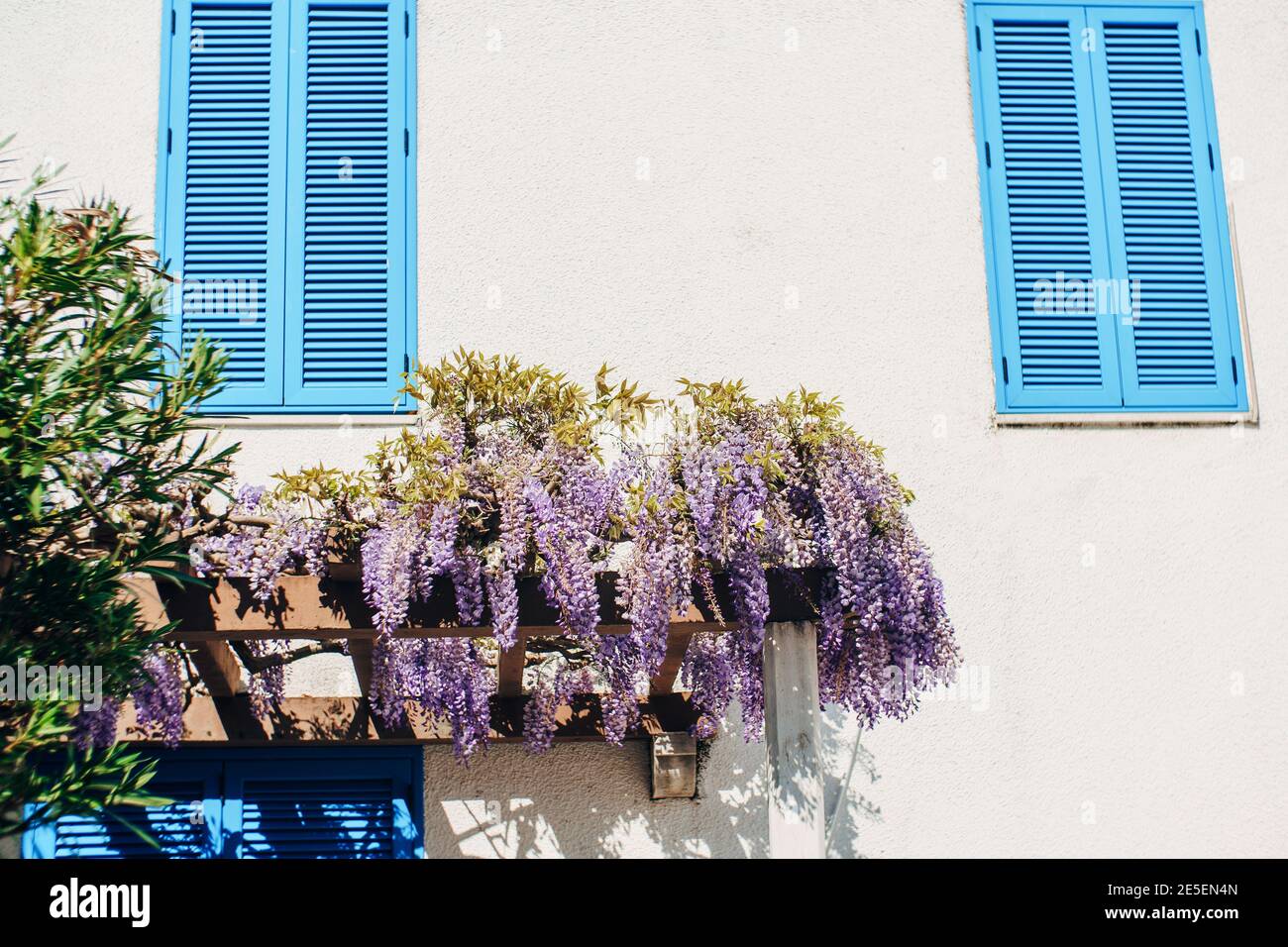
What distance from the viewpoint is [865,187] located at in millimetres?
5969

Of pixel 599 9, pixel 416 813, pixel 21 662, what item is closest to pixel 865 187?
pixel 599 9

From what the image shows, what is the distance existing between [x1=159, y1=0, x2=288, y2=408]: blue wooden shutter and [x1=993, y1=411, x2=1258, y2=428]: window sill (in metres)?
2.87

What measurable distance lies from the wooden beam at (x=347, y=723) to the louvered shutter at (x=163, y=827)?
18 centimetres

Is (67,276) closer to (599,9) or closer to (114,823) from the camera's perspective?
(114,823)

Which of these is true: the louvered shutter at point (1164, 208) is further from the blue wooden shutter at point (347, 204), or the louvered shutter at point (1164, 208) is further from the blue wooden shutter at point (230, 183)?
the blue wooden shutter at point (230, 183)

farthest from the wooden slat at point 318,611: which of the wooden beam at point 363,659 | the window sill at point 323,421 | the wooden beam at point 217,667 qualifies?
the window sill at point 323,421

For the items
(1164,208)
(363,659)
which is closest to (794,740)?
(363,659)

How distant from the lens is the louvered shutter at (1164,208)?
5.89m

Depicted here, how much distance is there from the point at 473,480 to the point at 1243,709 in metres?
3.24

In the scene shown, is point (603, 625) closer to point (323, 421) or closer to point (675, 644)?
point (675, 644)

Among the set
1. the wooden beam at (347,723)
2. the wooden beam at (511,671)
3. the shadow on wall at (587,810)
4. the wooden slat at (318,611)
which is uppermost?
the wooden slat at (318,611)

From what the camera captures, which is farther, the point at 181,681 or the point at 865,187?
the point at 865,187

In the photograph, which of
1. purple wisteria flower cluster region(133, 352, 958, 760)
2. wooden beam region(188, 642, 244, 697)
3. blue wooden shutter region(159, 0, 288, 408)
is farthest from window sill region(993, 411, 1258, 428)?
wooden beam region(188, 642, 244, 697)

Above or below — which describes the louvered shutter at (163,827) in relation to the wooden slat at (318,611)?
below
